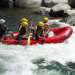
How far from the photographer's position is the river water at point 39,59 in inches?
505

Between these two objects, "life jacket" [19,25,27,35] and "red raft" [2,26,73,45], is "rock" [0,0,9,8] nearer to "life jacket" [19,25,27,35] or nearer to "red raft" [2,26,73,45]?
"red raft" [2,26,73,45]

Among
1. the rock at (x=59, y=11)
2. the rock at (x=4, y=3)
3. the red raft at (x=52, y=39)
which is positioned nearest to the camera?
the red raft at (x=52, y=39)

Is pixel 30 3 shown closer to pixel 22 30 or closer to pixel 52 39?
pixel 52 39

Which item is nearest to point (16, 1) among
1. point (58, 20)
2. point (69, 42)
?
point (58, 20)

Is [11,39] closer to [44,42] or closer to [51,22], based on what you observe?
[44,42]

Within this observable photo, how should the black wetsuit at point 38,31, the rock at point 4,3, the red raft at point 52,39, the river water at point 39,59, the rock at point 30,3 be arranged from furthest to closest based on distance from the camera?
the rock at point 4,3, the rock at point 30,3, the black wetsuit at point 38,31, the red raft at point 52,39, the river water at point 39,59

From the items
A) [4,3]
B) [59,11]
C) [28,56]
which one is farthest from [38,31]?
[4,3]

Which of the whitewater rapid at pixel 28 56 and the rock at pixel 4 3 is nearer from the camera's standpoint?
the whitewater rapid at pixel 28 56

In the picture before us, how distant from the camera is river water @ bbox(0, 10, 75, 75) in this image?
1282cm

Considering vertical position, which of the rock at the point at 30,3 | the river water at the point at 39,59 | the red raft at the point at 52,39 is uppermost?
the rock at the point at 30,3

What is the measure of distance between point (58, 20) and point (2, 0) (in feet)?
37.4

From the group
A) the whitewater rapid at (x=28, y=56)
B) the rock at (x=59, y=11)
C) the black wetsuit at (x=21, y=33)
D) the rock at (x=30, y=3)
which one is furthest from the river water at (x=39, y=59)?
the rock at (x=30, y=3)

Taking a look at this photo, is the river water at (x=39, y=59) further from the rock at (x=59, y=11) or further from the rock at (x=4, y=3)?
the rock at (x=4, y=3)

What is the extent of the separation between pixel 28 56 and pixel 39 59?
2.01 feet
